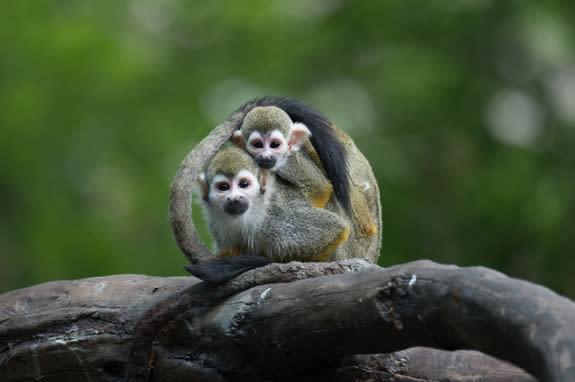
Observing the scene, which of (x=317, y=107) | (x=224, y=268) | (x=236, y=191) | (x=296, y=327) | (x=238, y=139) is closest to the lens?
(x=296, y=327)

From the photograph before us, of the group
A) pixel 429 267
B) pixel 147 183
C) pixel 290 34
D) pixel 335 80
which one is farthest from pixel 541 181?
pixel 429 267

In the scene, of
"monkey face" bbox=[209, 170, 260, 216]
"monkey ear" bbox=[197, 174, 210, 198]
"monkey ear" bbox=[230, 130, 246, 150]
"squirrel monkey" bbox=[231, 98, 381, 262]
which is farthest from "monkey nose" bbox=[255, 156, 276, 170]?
"monkey ear" bbox=[197, 174, 210, 198]

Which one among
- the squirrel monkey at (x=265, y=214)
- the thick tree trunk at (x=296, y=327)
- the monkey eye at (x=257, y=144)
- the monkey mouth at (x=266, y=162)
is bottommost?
the thick tree trunk at (x=296, y=327)

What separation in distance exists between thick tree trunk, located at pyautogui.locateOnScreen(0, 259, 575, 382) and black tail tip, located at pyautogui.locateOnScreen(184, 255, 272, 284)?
0.07 meters

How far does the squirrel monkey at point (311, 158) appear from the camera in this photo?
4.23 m

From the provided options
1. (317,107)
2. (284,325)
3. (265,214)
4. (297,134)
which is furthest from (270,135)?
(317,107)

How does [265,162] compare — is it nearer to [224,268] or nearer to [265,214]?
[265,214]

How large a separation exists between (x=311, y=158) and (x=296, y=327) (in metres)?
1.51

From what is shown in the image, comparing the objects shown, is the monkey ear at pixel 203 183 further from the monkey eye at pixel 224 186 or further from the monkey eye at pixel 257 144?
the monkey eye at pixel 257 144

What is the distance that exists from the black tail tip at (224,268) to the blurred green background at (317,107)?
3.54 meters

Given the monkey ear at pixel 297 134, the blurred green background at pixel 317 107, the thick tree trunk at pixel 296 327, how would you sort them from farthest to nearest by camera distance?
1. the blurred green background at pixel 317 107
2. the monkey ear at pixel 297 134
3. the thick tree trunk at pixel 296 327

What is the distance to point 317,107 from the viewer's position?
Answer: 7.61 metres

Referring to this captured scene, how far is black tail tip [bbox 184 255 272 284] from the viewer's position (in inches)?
138

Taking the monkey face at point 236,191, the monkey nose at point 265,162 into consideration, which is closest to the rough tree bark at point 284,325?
the monkey face at point 236,191
